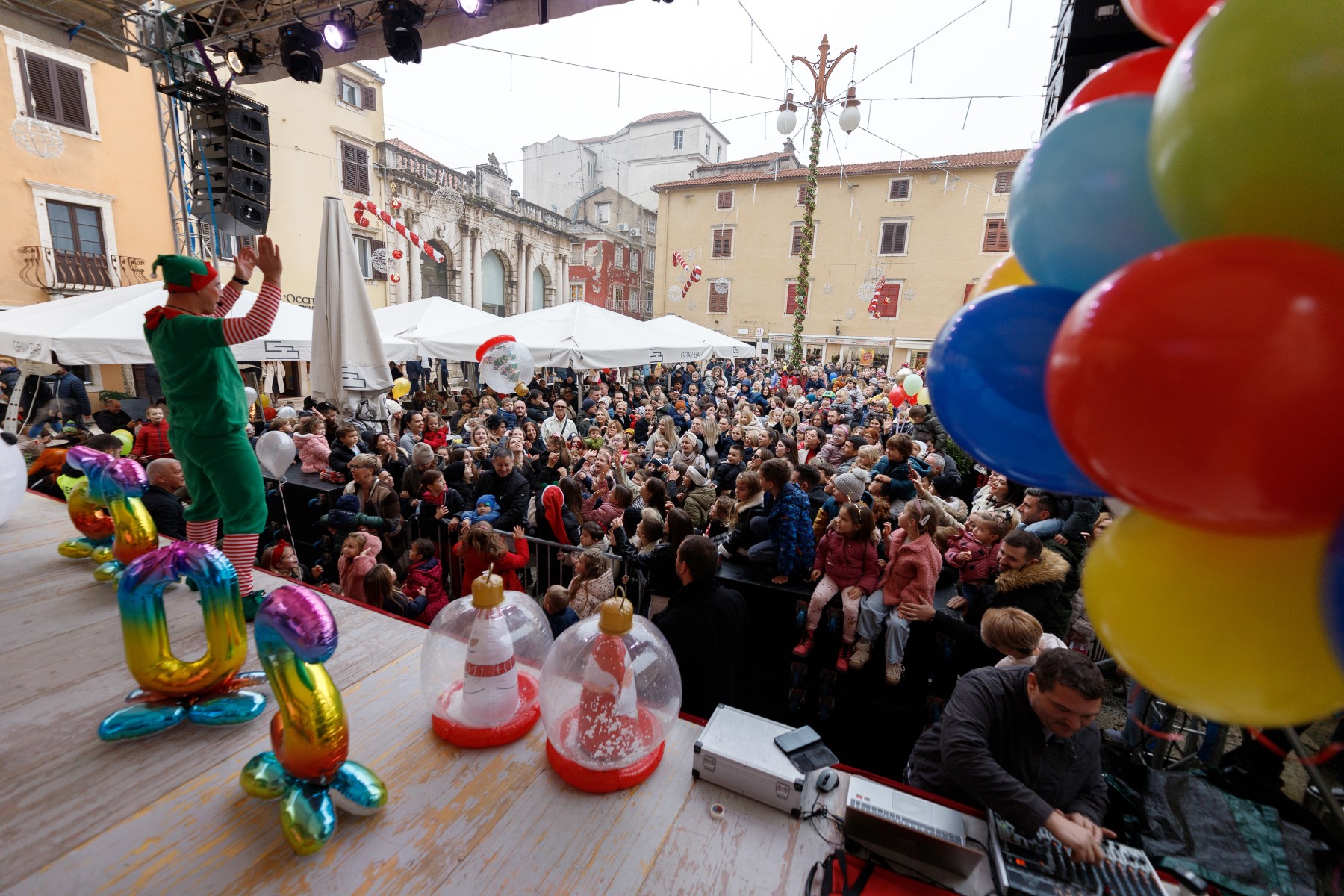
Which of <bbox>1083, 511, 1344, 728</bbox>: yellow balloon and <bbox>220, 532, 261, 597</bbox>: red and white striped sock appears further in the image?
<bbox>220, 532, 261, 597</bbox>: red and white striped sock

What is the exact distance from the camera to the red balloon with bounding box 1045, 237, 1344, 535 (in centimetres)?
61

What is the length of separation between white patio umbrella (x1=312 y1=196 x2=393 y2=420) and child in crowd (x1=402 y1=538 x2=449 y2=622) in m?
1.79

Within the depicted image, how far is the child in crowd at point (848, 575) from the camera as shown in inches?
141

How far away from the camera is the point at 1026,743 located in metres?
1.85

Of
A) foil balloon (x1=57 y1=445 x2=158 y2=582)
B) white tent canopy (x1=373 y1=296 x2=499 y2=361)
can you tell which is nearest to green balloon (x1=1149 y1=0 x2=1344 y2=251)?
foil balloon (x1=57 y1=445 x2=158 y2=582)

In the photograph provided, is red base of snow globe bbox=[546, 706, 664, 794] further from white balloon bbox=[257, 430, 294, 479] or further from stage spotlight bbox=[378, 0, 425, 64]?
stage spotlight bbox=[378, 0, 425, 64]

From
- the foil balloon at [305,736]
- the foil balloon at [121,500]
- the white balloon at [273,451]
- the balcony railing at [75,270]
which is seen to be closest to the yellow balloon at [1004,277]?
the foil balloon at [305,736]

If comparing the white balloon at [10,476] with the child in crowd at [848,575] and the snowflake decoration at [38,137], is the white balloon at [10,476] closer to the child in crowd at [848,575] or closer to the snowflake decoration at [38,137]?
the child in crowd at [848,575]

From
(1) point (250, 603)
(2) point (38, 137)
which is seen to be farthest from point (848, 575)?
(2) point (38, 137)

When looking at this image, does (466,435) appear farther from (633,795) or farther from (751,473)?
(633,795)

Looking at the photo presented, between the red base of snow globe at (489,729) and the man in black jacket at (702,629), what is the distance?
68 centimetres

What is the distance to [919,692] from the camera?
362 centimetres

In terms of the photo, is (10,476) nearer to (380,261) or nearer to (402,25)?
(402,25)

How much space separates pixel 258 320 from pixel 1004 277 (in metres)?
2.82
